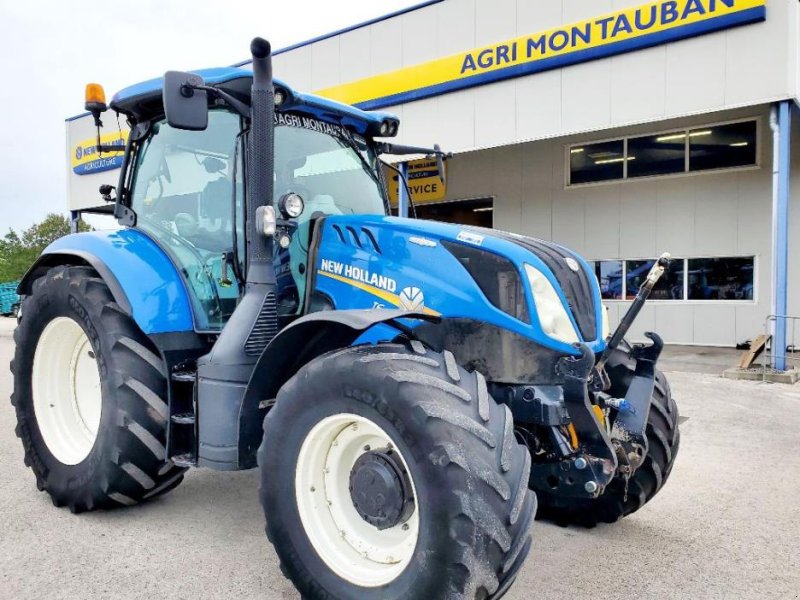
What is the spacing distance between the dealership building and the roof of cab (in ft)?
25.1

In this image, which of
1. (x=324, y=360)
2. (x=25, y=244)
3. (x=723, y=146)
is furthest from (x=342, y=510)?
(x=25, y=244)

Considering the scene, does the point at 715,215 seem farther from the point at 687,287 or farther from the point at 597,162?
the point at 597,162

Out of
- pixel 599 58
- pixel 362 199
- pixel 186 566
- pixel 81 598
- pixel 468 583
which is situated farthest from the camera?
pixel 599 58

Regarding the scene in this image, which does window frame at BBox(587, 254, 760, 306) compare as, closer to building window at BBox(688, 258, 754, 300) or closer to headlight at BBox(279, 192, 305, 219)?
building window at BBox(688, 258, 754, 300)

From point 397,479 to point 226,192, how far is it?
192cm

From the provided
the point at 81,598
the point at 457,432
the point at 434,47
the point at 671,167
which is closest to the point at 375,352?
the point at 457,432

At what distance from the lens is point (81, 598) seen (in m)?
2.70

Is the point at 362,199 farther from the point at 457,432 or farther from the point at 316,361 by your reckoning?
the point at 457,432

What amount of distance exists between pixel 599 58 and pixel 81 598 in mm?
10649

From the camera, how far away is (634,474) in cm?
347

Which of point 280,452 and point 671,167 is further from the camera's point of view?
point 671,167

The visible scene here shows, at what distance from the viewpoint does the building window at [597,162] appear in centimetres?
1362

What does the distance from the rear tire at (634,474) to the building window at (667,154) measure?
10568 millimetres

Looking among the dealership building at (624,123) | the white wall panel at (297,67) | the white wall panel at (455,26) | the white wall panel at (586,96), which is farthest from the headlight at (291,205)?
the white wall panel at (297,67)
